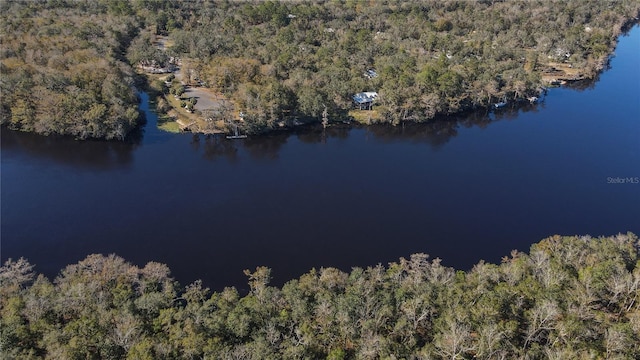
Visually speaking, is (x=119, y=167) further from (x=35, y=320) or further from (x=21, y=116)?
(x=35, y=320)

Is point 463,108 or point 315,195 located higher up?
point 463,108

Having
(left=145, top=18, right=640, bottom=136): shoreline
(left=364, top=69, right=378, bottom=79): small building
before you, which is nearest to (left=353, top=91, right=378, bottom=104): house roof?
(left=145, top=18, right=640, bottom=136): shoreline

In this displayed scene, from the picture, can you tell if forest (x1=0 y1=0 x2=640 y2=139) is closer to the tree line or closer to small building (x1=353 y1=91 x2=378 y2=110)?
the tree line

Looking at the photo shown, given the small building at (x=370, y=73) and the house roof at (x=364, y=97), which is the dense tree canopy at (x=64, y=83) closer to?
the house roof at (x=364, y=97)

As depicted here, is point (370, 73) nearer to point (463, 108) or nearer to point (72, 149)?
point (463, 108)

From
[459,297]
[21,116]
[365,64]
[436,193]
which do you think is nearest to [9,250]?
[21,116]

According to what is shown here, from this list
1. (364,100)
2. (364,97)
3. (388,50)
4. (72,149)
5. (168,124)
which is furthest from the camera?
(388,50)

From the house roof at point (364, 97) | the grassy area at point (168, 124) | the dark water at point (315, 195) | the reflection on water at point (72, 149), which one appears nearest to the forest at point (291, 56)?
the house roof at point (364, 97)

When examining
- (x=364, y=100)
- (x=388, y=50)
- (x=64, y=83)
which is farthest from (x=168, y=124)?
(x=388, y=50)
